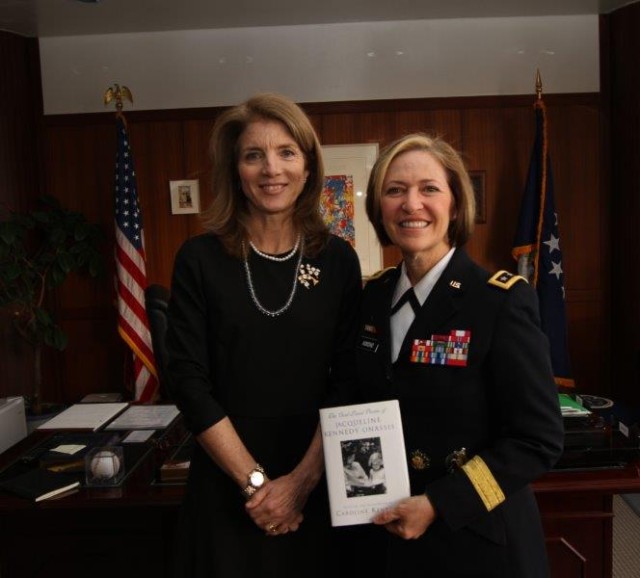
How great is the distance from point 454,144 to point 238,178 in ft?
11.8

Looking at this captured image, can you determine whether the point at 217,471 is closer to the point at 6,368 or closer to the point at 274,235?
the point at 274,235

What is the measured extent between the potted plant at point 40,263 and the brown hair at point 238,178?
309 cm

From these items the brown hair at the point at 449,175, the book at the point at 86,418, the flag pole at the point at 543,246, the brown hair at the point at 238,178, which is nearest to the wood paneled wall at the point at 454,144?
the flag pole at the point at 543,246

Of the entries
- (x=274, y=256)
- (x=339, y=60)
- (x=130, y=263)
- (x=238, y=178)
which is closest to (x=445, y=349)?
(x=274, y=256)

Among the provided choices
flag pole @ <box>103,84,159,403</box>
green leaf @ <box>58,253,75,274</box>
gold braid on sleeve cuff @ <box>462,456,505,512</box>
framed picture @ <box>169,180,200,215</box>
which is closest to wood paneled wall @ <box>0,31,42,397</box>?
green leaf @ <box>58,253,75,274</box>

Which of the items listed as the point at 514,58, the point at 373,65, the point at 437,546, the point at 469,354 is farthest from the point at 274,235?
the point at 514,58

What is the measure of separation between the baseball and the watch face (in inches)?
24.2

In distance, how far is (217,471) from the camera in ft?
4.56

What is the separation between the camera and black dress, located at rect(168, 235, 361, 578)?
1348 millimetres

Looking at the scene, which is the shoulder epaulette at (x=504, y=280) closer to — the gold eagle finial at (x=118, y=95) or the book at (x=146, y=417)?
the book at (x=146, y=417)

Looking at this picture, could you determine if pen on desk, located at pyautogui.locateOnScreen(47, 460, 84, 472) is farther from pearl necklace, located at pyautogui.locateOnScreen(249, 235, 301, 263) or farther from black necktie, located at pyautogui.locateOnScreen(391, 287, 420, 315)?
black necktie, located at pyautogui.locateOnScreen(391, 287, 420, 315)

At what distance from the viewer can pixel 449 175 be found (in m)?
1.25

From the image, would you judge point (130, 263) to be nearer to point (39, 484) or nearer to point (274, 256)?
point (39, 484)

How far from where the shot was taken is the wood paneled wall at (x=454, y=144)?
4703mm
